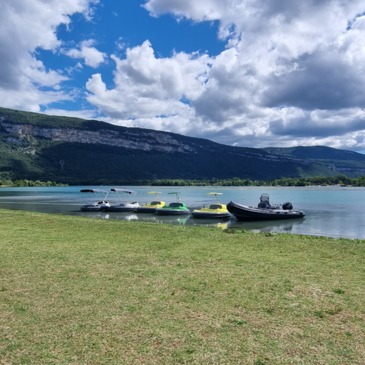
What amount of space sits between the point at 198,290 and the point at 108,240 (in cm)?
907

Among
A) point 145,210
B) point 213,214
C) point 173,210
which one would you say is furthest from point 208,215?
point 145,210

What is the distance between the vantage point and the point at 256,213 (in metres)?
41.2

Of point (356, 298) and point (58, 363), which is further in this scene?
point (356, 298)

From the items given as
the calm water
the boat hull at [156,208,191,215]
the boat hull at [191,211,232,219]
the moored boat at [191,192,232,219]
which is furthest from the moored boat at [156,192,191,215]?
the boat hull at [191,211,232,219]

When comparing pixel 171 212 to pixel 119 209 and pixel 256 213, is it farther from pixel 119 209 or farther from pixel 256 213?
pixel 256 213

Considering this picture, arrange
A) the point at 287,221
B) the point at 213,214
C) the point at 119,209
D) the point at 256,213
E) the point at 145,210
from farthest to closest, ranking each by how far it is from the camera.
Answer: the point at 119,209 → the point at 145,210 → the point at 213,214 → the point at 256,213 → the point at 287,221

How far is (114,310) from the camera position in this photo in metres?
7.27

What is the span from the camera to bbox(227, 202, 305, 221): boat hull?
40.6 meters

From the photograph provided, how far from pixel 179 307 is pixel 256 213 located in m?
34.7

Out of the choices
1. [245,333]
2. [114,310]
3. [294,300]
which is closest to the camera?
[245,333]

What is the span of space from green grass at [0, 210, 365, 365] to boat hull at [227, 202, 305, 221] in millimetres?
26829

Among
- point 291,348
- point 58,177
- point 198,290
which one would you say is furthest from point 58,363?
point 58,177

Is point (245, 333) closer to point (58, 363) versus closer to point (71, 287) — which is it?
point (58, 363)

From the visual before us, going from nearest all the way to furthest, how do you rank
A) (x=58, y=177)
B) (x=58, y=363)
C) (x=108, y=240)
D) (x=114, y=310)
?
(x=58, y=363) < (x=114, y=310) < (x=108, y=240) < (x=58, y=177)
